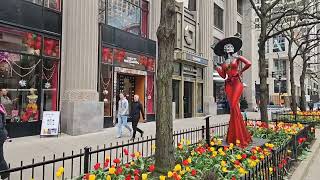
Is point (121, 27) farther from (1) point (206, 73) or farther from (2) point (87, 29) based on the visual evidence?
(1) point (206, 73)

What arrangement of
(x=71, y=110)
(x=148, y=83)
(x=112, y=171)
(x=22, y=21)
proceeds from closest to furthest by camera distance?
(x=112, y=171) < (x=22, y=21) < (x=71, y=110) < (x=148, y=83)

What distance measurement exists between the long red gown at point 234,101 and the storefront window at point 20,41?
27.4 feet

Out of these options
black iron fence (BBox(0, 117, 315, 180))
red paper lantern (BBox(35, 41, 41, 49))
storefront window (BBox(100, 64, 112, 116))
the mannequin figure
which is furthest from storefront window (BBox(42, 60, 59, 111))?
black iron fence (BBox(0, 117, 315, 180))

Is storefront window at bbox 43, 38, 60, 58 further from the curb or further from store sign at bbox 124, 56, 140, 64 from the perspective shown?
the curb

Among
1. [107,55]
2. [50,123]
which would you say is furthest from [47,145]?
[107,55]

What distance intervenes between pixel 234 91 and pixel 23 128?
8.60m

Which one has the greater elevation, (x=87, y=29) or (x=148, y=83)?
(x=87, y=29)

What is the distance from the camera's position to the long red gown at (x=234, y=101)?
8.67 metres

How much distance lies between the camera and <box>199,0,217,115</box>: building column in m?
29.3

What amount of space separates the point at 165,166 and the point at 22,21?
1051 cm

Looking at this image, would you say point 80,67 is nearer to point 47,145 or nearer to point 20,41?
point 20,41

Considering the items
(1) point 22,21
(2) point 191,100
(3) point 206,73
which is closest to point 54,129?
(1) point 22,21

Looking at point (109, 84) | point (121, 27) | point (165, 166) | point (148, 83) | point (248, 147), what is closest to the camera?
point (165, 166)

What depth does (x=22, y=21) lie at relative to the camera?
13711 mm
